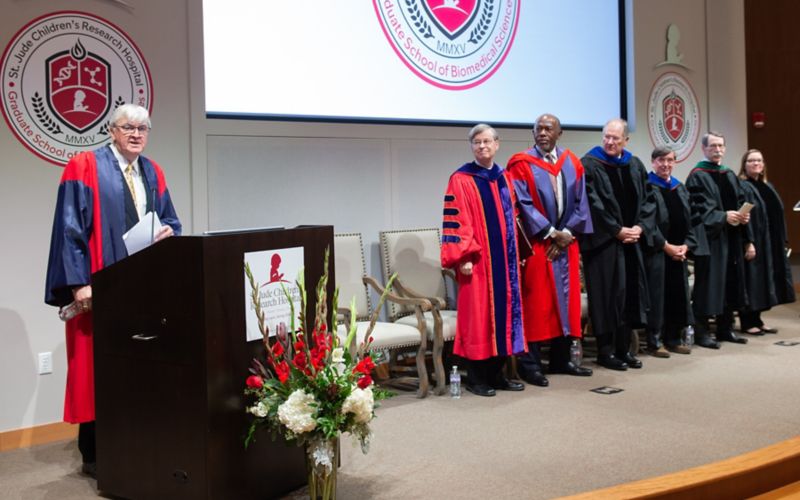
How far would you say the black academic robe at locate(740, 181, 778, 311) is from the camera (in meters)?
6.91

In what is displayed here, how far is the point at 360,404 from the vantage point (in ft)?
9.46

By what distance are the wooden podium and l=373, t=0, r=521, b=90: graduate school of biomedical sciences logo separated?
10.2 ft

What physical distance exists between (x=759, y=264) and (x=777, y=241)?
1.12ft

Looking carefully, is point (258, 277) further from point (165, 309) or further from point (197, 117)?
point (197, 117)

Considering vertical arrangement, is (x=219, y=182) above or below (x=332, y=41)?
below

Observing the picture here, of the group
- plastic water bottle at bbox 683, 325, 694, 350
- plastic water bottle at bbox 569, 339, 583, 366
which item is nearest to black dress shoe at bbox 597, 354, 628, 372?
plastic water bottle at bbox 569, 339, 583, 366

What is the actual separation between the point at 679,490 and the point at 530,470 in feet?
2.13

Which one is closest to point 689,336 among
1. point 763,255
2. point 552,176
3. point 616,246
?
point 763,255

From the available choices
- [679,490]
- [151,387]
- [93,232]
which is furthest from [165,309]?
[679,490]

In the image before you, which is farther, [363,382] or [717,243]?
[717,243]

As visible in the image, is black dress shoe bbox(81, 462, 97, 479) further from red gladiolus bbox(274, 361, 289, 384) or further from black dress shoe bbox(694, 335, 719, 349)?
black dress shoe bbox(694, 335, 719, 349)

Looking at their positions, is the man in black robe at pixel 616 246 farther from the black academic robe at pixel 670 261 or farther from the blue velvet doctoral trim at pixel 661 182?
the blue velvet doctoral trim at pixel 661 182

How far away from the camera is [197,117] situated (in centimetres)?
516

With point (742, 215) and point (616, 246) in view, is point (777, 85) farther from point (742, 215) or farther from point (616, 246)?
point (616, 246)
